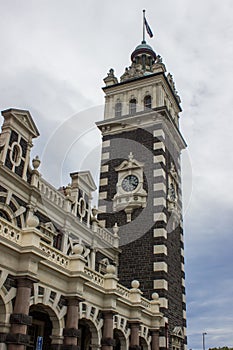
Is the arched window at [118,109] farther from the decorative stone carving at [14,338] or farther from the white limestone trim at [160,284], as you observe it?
the decorative stone carving at [14,338]

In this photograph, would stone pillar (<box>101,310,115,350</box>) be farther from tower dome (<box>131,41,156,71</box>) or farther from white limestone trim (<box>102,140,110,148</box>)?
tower dome (<box>131,41,156,71</box>)

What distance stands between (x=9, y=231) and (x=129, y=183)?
19557mm

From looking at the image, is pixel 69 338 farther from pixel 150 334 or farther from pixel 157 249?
pixel 157 249

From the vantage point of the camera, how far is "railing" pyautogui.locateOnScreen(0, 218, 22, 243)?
1573 centimetres

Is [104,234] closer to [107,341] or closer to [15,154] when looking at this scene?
[107,341]

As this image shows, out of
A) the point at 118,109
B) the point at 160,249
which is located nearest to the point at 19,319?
the point at 160,249

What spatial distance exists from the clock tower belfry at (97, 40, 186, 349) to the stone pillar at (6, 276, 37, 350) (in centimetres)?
1566

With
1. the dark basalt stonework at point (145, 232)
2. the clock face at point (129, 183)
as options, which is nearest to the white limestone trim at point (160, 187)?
the dark basalt stonework at point (145, 232)

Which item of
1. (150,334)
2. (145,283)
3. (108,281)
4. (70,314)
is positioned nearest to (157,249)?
(145,283)

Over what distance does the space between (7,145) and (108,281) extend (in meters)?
8.65

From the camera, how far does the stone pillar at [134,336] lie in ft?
81.2

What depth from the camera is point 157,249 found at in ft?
103

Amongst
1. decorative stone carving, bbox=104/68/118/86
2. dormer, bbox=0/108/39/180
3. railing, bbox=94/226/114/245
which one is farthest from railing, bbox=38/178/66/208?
decorative stone carving, bbox=104/68/118/86

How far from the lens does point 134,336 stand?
2492 centimetres
